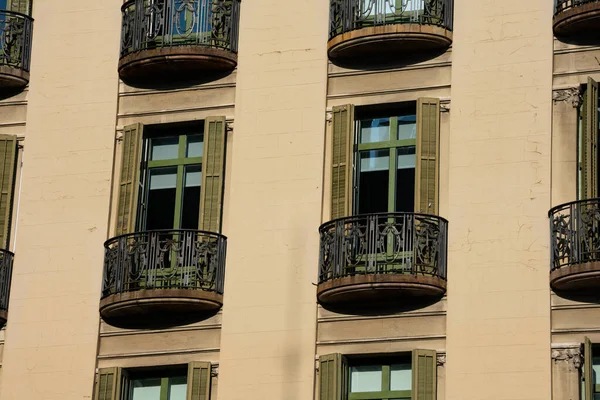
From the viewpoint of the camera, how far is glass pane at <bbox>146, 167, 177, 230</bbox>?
31.1 metres

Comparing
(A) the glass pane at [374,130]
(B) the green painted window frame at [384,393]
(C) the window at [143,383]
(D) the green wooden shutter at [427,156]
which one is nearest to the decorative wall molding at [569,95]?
(D) the green wooden shutter at [427,156]

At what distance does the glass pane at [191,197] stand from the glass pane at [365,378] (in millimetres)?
3514

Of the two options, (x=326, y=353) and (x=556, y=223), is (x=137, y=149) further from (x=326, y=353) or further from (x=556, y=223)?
(x=556, y=223)

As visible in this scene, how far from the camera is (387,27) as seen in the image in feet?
99.3

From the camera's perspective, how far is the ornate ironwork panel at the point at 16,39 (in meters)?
32.3

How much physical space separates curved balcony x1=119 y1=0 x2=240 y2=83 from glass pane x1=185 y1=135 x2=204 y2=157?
0.94 metres

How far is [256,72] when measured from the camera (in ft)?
102

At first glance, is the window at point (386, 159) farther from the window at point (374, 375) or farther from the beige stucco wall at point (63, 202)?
the beige stucco wall at point (63, 202)

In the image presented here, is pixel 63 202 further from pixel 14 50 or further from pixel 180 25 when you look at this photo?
pixel 180 25

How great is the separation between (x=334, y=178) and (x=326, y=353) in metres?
2.72

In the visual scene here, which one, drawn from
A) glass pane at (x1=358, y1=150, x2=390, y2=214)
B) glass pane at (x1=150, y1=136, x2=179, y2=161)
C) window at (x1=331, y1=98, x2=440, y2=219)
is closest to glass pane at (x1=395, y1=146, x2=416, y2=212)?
window at (x1=331, y1=98, x2=440, y2=219)

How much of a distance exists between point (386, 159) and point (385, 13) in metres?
2.26

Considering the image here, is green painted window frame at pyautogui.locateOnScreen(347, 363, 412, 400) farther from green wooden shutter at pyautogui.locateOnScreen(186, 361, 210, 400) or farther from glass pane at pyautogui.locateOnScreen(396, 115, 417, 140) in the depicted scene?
glass pane at pyautogui.locateOnScreen(396, 115, 417, 140)

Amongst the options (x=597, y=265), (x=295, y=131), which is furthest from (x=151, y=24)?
(x=597, y=265)
